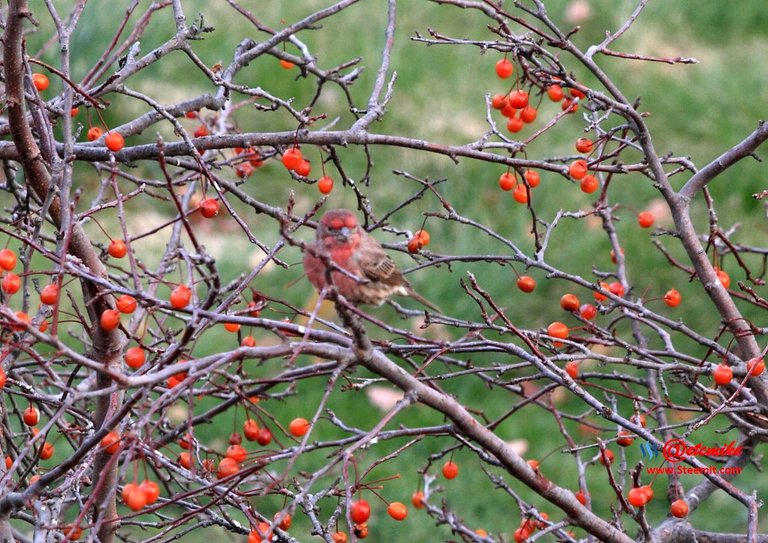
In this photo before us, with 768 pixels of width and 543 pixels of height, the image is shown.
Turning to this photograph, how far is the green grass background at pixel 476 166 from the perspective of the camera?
245 inches

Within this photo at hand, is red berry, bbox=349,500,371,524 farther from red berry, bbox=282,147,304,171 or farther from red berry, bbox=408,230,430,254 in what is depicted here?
red berry, bbox=282,147,304,171

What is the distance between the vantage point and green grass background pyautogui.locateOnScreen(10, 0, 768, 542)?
6.23m

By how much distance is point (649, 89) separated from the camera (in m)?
8.66

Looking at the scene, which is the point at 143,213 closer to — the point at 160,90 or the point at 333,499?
the point at 160,90

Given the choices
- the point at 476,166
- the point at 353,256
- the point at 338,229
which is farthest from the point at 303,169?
the point at 476,166

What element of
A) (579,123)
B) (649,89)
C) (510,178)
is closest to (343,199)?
(579,123)

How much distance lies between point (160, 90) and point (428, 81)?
92.9 inches

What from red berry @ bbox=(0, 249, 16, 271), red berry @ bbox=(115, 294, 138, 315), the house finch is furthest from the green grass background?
red berry @ bbox=(115, 294, 138, 315)

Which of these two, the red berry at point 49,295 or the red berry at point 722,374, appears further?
the red berry at point 722,374

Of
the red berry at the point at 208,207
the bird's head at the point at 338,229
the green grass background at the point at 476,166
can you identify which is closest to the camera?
the red berry at the point at 208,207

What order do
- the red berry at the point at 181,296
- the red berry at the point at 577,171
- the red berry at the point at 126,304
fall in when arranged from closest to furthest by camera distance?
the red berry at the point at 181,296, the red berry at the point at 126,304, the red berry at the point at 577,171

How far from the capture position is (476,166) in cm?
802

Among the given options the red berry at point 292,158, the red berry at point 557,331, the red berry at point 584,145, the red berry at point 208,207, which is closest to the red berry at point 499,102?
the red berry at point 584,145

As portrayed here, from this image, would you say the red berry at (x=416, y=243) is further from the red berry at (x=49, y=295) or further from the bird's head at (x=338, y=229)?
the red berry at (x=49, y=295)
